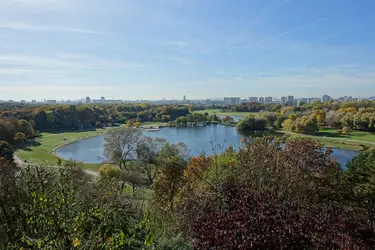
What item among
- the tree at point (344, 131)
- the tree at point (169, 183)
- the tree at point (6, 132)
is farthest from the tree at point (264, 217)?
the tree at point (344, 131)

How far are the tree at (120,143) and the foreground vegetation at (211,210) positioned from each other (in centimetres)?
1957

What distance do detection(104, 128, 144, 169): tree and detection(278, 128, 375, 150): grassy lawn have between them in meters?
29.6

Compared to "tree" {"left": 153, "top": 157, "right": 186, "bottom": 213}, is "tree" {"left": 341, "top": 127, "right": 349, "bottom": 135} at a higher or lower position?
lower

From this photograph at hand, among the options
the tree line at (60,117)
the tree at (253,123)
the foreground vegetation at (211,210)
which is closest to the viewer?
the foreground vegetation at (211,210)

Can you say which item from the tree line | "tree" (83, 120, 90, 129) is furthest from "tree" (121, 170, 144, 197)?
"tree" (83, 120, 90, 129)

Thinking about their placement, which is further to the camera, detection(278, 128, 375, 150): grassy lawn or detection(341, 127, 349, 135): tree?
detection(341, 127, 349, 135): tree

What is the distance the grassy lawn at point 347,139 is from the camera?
41.7m

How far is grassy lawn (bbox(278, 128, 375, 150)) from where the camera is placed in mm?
41688

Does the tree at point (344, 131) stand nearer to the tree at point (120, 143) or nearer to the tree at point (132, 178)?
the tree at point (120, 143)

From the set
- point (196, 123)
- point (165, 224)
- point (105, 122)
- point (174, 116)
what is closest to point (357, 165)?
point (165, 224)

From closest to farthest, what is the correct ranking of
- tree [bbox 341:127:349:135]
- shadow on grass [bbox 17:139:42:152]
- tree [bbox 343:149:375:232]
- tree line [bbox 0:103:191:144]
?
tree [bbox 343:149:375:232] → shadow on grass [bbox 17:139:42:152] → tree line [bbox 0:103:191:144] → tree [bbox 341:127:349:135]

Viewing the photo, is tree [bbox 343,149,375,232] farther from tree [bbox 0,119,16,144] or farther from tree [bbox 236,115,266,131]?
tree [bbox 236,115,266,131]

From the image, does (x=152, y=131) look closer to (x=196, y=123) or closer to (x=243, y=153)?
(x=196, y=123)

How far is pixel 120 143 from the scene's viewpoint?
31062 mm
